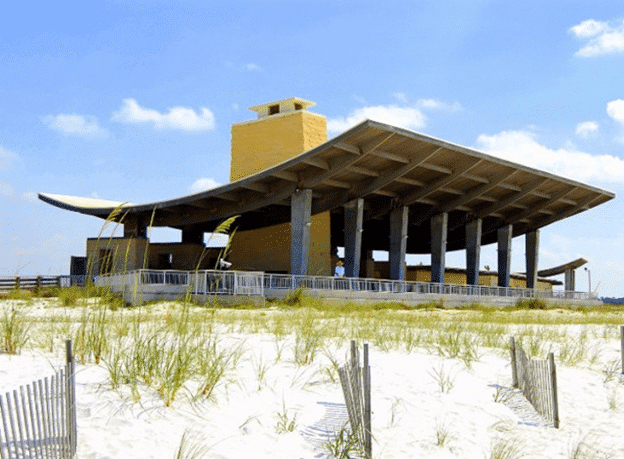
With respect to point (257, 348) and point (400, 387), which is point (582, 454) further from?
point (257, 348)

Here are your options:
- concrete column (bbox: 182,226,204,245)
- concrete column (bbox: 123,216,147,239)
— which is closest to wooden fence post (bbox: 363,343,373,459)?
concrete column (bbox: 123,216,147,239)

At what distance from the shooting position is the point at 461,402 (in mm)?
6582

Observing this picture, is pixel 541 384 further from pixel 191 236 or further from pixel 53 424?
pixel 191 236

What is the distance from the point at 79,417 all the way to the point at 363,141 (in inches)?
859

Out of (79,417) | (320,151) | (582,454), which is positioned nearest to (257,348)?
(79,417)

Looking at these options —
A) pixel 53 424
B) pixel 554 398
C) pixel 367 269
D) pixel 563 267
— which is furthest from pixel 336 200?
pixel 563 267

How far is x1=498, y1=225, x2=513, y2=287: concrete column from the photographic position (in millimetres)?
42719

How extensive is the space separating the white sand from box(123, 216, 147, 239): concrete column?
29135 millimetres

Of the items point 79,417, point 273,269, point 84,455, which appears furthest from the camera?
point 273,269

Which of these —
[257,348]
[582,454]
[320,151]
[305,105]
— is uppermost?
[305,105]

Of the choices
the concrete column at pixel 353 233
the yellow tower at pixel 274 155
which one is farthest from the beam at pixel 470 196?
the concrete column at pixel 353 233

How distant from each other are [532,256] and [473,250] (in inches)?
299

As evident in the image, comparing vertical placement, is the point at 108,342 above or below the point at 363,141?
below

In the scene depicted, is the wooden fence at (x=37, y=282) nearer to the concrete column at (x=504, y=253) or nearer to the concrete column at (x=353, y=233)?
the concrete column at (x=353, y=233)
